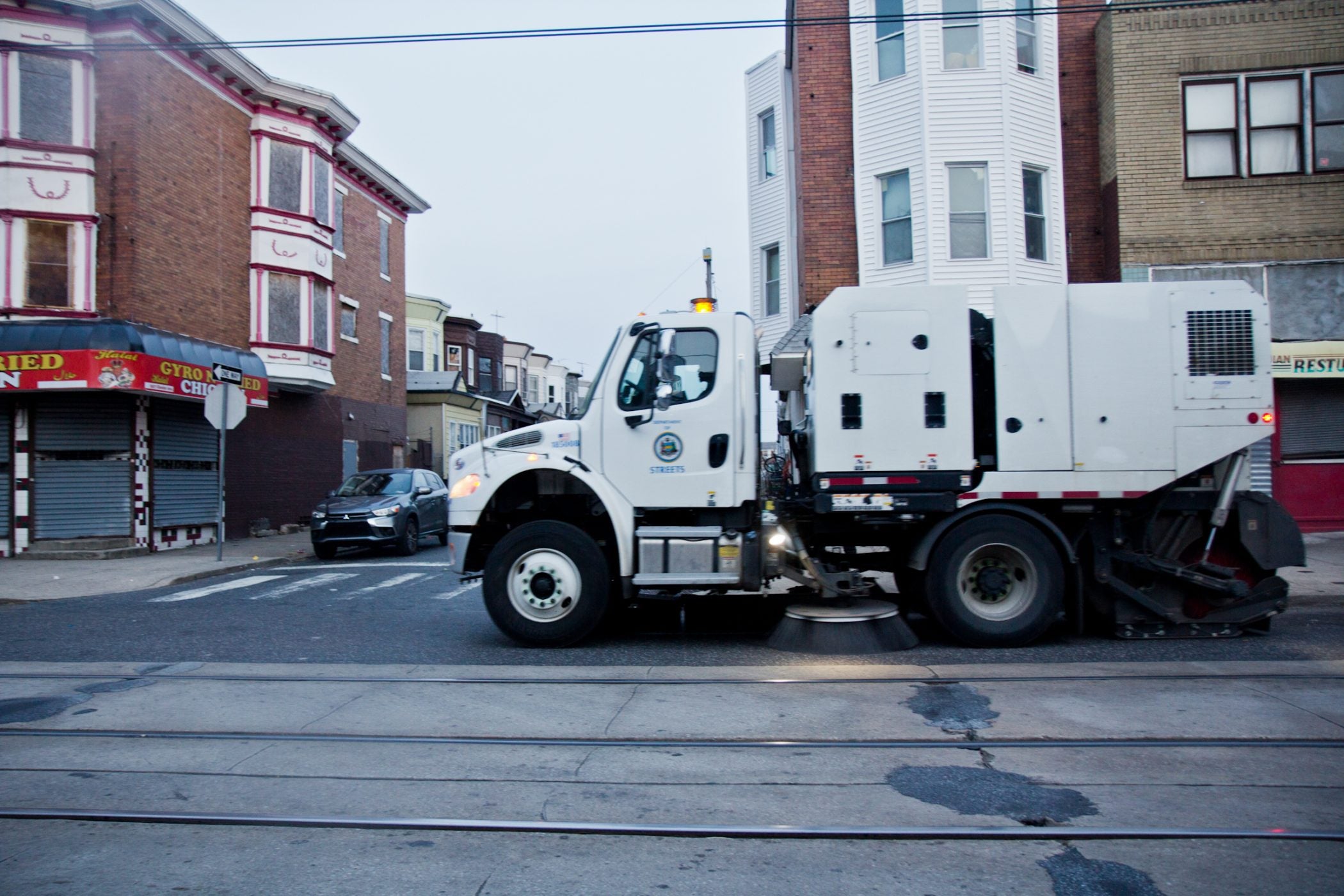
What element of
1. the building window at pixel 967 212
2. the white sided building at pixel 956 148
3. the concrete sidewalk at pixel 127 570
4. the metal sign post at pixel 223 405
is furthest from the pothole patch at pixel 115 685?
the building window at pixel 967 212

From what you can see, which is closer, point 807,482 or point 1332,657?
point 1332,657

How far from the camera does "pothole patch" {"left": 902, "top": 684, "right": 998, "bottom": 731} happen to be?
5750mm

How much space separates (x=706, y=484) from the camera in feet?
26.2

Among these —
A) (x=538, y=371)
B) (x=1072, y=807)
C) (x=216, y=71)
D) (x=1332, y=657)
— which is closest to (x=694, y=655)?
(x=1072, y=807)

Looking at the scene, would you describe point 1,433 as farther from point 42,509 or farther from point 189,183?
point 189,183

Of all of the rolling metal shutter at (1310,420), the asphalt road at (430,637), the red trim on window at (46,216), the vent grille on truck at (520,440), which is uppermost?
the red trim on window at (46,216)

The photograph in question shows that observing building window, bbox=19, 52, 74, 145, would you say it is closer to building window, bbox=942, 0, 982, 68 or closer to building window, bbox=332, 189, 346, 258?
building window, bbox=332, 189, 346, 258

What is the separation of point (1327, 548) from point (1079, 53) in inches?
389

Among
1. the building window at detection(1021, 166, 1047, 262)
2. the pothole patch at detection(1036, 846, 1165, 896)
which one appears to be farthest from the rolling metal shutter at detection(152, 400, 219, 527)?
the pothole patch at detection(1036, 846, 1165, 896)

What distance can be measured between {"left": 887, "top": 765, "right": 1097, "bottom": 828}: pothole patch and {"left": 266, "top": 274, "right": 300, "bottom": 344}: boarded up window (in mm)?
20641

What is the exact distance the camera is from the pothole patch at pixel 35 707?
622cm

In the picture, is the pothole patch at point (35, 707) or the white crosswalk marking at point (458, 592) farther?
the white crosswalk marking at point (458, 592)

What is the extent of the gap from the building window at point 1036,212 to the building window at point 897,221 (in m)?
2.11

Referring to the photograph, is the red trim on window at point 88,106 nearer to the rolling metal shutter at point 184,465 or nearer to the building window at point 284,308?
the rolling metal shutter at point 184,465
